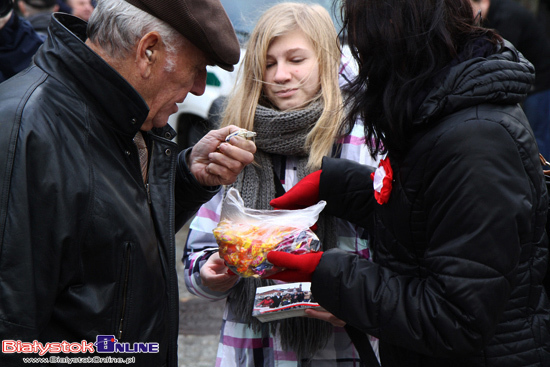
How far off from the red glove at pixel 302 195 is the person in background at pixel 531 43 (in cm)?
382

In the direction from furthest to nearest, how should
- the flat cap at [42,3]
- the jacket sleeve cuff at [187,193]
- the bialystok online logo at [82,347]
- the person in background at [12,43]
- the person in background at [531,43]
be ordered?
the flat cap at [42,3] → the person in background at [531,43] → the person in background at [12,43] → the jacket sleeve cuff at [187,193] → the bialystok online logo at [82,347]

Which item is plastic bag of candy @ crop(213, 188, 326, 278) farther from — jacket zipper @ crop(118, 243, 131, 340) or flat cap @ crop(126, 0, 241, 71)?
flat cap @ crop(126, 0, 241, 71)

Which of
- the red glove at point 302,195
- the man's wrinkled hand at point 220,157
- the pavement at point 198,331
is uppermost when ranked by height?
the man's wrinkled hand at point 220,157

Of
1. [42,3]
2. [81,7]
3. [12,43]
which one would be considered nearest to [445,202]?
[12,43]

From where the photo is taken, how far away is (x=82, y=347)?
157 cm

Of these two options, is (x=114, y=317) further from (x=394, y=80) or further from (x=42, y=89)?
(x=394, y=80)

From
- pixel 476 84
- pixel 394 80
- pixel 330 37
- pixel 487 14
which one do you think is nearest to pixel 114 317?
pixel 394 80

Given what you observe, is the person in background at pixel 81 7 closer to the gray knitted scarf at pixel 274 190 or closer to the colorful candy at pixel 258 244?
the gray knitted scarf at pixel 274 190

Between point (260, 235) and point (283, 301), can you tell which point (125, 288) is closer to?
point (260, 235)

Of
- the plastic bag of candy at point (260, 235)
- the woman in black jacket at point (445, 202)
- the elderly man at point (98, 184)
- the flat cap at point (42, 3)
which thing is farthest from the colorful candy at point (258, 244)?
the flat cap at point (42, 3)

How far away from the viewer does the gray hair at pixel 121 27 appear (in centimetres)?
171

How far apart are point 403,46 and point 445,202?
463 millimetres

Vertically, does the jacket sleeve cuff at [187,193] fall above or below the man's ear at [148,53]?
below

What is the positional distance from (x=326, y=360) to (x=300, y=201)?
64 cm
